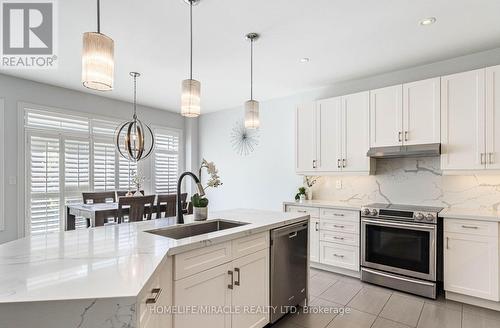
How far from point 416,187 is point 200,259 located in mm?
3060

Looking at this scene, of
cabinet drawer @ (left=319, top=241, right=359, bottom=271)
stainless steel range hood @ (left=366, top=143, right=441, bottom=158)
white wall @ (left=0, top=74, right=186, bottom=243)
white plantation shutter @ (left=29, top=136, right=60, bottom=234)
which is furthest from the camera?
white plantation shutter @ (left=29, top=136, right=60, bottom=234)

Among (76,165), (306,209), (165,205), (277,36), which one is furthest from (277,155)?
(76,165)

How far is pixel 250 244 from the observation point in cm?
204

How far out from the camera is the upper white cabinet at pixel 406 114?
3.06 metres

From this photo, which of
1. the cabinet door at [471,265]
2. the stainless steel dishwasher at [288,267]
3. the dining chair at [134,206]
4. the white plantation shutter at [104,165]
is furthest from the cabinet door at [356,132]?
the white plantation shutter at [104,165]

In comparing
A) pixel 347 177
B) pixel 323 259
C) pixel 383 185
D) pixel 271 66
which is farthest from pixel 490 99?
pixel 323 259

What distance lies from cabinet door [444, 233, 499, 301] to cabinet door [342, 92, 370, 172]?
123cm

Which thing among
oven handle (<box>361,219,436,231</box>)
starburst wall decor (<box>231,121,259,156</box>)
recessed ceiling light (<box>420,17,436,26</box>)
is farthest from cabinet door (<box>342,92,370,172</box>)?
starburst wall decor (<box>231,121,259,156</box>)

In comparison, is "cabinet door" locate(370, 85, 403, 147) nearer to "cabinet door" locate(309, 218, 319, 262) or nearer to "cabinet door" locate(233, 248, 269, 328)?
"cabinet door" locate(309, 218, 319, 262)

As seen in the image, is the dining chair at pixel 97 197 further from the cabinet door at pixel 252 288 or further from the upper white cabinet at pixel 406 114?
the upper white cabinet at pixel 406 114

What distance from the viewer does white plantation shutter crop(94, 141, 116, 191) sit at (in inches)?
185

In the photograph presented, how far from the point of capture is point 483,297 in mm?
2643

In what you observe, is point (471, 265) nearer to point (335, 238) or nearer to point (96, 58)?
point (335, 238)

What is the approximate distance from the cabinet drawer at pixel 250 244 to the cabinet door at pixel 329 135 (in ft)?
6.55
